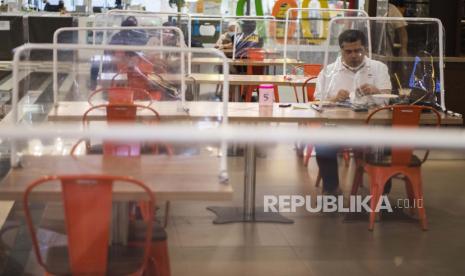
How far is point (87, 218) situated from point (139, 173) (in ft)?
0.78

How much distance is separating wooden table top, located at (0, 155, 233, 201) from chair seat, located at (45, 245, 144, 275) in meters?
0.15

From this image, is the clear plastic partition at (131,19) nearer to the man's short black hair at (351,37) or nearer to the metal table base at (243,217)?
the man's short black hair at (351,37)

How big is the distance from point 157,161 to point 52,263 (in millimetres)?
434

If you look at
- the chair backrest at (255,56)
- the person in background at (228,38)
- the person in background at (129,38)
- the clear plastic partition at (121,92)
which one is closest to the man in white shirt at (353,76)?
the clear plastic partition at (121,92)

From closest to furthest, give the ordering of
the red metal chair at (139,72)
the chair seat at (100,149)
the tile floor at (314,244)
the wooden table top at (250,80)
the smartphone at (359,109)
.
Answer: the chair seat at (100,149) → the tile floor at (314,244) → the smartphone at (359,109) → the red metal chair at (139,72) → the wooden table top at (250,80)

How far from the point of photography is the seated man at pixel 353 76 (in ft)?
15.8

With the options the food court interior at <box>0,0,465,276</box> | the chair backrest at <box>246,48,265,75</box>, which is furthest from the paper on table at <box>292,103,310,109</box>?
the chair backrest at <box>246,48,265,75</box>

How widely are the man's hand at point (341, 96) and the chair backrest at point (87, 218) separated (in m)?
2.85

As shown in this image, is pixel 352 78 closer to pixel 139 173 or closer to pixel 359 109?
pixel 359 109

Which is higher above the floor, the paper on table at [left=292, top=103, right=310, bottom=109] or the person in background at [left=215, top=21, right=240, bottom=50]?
the person in background at [left=215, top=21, right=240, bottom=50]

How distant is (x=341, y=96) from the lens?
4.79 m

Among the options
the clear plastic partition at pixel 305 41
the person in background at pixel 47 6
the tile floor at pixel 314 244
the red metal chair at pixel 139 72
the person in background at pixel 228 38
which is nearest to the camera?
the tile floor at pixel 314 244

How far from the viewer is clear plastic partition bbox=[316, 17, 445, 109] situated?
15.7 ft

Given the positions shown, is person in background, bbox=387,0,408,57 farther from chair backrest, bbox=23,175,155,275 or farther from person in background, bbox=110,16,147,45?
chair backrest, bbox=23,175,155,275
